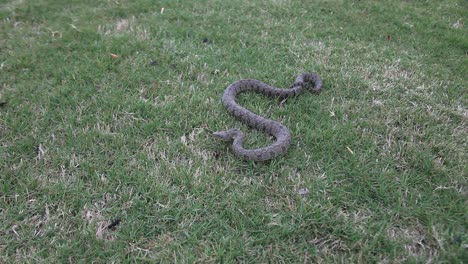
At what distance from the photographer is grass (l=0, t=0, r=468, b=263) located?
9.43ft

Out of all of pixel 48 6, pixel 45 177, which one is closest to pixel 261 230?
pixel 45 177

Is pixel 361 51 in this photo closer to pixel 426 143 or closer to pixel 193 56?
pixel 426 143

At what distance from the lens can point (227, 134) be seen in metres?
3.95

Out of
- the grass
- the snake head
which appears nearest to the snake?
the snake head

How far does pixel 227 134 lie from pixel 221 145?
16 cm

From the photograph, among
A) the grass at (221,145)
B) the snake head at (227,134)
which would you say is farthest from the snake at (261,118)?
the grass at (221,145)

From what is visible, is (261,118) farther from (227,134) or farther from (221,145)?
(221,145)

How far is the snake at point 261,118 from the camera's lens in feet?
12.1

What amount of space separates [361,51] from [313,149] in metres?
3.21

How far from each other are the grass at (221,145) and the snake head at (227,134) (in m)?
0.10

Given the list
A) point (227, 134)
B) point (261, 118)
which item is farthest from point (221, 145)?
point (261, 118)

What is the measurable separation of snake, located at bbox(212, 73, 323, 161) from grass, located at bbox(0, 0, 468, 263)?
0.12 meters

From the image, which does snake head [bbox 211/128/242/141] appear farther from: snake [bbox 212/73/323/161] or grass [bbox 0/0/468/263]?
grass [bbox 0/0/468/263]

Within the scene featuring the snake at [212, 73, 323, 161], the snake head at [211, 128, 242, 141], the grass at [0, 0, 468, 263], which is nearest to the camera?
the grass at [0, 0, 468, 263]
